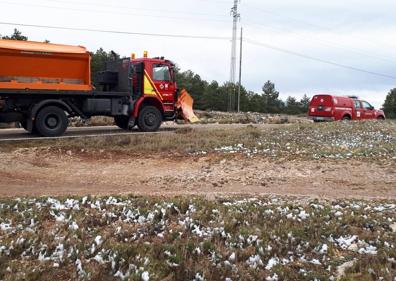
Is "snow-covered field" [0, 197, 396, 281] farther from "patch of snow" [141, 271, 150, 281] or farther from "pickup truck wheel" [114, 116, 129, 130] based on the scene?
"pickup truck wheel" [114, 116, 129, 130]

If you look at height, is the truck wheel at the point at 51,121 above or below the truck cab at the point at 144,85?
below

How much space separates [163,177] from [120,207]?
471 cm

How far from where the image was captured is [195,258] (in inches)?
213

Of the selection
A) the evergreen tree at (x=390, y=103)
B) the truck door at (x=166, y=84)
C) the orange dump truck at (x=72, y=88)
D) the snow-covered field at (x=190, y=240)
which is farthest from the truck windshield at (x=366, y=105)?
the evergreen tree at (x=390, y=103)

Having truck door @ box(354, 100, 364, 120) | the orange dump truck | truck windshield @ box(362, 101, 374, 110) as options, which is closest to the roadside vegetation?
the orange dump truck

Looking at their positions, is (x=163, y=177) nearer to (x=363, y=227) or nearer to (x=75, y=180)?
(x=75, y=180)

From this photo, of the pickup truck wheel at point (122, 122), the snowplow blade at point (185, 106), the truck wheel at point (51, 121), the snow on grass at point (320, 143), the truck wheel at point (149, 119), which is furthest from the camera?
the snowplow blade at point (185, 106)

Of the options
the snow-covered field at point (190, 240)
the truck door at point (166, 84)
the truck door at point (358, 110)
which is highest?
the truck door at point (166, 84)

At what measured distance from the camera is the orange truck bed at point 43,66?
48.1 feet

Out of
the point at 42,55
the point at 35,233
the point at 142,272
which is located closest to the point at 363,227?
the point at 142,272

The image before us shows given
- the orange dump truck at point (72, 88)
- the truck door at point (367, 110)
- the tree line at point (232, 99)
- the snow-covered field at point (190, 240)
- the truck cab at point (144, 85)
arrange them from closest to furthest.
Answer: the snow-covered field at point (190, 240)
the orange dump truck at point (72, 88)
the truck cab at point (144, 85)
the truck door at point (367, 110)
the tree line at point (232, 99)

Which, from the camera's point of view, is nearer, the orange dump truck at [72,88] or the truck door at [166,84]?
the orange dump truck at [72,88]

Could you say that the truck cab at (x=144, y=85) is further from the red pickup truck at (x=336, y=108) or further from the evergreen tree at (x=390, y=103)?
the evergreen tree at (x=390, y=103)

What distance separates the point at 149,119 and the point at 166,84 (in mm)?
1496
